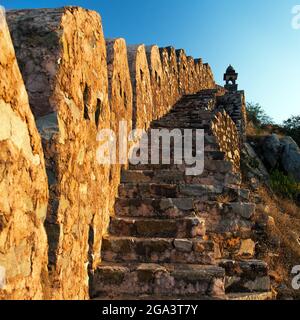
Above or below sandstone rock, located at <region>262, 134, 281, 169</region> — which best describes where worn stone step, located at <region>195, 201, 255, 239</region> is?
below

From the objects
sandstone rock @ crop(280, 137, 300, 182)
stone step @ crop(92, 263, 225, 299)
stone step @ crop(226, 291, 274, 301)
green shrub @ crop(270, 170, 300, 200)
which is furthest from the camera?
sandstone rock @ crop(280, 137, 300, 182)

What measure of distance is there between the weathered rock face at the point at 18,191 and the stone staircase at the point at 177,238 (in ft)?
4.32

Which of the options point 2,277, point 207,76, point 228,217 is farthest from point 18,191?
point 207,76

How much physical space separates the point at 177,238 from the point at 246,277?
0.87 m

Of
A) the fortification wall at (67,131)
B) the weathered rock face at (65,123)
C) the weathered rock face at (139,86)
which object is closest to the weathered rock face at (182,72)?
the weathered rock face at (139,86)

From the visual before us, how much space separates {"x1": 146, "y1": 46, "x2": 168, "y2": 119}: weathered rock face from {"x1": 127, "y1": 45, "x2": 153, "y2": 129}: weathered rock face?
0.95 metres

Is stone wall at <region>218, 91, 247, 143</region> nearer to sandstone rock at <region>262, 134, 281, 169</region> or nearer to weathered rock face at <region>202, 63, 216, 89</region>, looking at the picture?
sandstone rock at <region>262, 134, 281, 169</region>

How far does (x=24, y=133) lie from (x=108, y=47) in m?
2.79

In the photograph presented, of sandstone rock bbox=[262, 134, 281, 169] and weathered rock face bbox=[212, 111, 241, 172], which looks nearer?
weathered rock face bbox=[212, 111, 241, 172]

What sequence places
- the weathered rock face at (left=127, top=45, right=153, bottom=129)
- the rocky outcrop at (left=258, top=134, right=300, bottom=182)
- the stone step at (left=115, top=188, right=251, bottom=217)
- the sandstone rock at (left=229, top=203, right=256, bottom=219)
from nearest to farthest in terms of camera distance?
the stone step at (left=115, top=188, right=251, bottom=217) → the sandstone rock at (left=229, top=203, right=256, bottom=219) → the weathered rock face at (left=127, top=45, right=153, bottom=129) → the rocky outcrop at (left=258, top=134, right=300, bottom=182)

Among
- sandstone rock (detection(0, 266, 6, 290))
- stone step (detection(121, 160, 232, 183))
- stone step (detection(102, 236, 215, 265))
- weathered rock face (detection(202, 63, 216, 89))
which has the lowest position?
stone step (detection(102, 236, 215, 265))

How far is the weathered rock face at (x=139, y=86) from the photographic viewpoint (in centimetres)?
568

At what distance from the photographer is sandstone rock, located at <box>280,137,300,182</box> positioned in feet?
43.5

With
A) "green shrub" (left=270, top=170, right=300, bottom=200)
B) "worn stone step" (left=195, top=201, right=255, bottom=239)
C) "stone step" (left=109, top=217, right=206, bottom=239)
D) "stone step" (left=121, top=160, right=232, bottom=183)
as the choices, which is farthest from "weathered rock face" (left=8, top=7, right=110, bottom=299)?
"green shrub" (left=270, top=170, right=300, bottom=200)
